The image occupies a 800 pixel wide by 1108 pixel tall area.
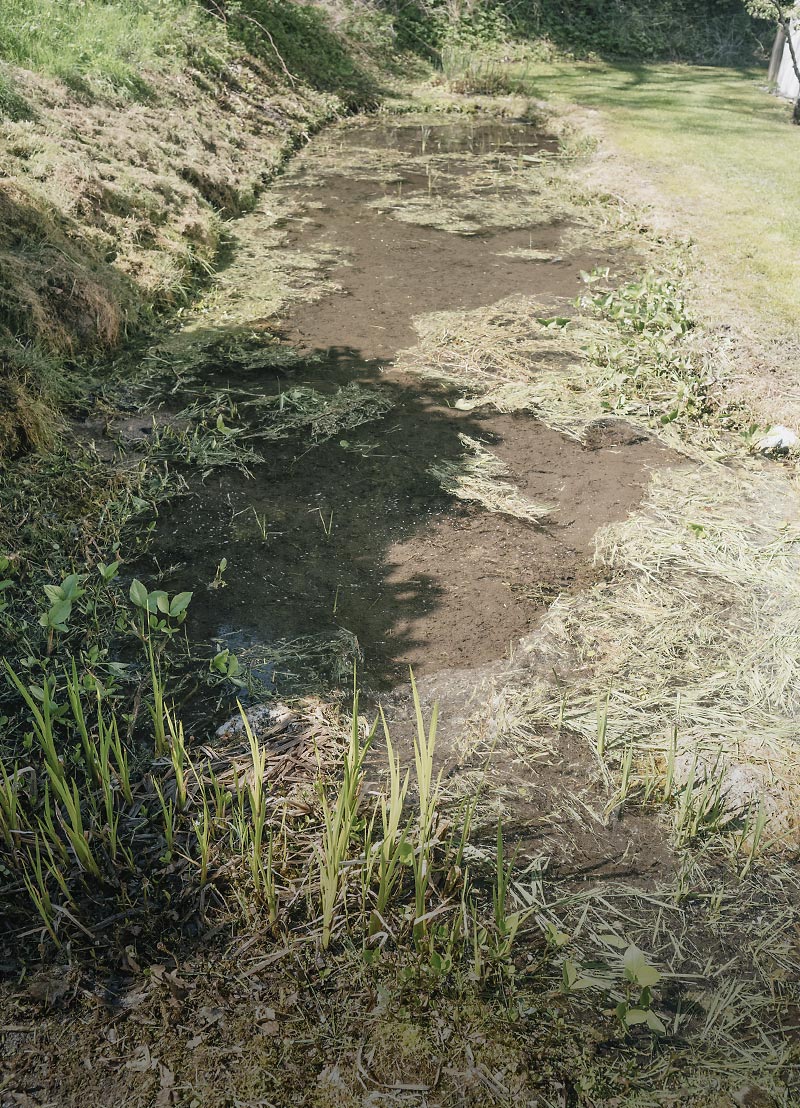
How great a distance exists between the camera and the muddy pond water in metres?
3.09

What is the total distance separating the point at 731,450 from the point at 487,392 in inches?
55.2

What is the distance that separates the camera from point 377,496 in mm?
3904

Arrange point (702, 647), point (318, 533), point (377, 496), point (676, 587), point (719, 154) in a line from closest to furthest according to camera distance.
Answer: point (702, 647), point (676, 587), point (318, 533), point (377, 496), point (719, 154)

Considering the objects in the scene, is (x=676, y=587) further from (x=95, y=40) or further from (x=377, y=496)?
(x=95, y=40)

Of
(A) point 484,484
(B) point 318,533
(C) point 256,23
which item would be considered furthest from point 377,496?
(C) point 256,23

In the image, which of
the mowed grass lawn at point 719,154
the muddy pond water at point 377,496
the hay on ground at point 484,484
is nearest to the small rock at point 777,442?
the muddy pond water at point 377,496

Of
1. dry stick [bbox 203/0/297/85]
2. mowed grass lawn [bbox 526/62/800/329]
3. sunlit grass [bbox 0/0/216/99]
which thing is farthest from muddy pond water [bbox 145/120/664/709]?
dry stick [bbox 203/0/297/85]

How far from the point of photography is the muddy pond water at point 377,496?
122 inches

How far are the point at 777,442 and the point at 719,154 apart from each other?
6.70m

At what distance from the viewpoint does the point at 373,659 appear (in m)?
2.97

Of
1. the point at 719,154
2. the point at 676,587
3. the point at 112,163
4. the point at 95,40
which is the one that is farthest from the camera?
the point at 719,154

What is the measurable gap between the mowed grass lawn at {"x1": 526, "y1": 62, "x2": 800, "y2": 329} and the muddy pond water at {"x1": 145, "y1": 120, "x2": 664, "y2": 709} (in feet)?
4.16

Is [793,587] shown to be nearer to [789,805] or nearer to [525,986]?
[789,805]

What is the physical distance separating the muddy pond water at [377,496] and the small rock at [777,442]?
0.54m
